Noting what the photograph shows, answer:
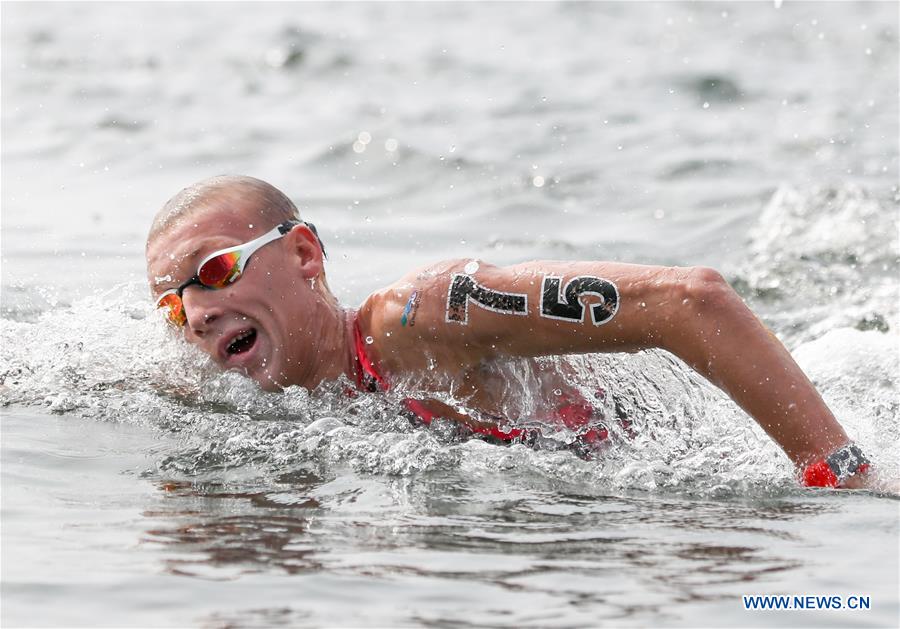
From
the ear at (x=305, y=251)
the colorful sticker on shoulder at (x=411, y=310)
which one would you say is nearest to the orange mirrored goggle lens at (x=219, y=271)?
the ear at (x=305, y=251)

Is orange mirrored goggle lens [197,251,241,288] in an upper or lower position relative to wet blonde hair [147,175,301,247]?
lower

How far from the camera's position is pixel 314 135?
14133 millimetres

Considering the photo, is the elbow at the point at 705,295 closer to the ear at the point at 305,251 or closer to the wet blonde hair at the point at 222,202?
the ear at the point at 305,251

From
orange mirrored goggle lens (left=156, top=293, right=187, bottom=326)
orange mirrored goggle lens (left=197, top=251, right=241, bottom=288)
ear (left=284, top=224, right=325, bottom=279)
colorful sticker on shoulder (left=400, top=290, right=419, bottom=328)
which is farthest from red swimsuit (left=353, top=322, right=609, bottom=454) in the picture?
orange mirrored goggle lens (left=156, top=293, right=187, bottom=326)

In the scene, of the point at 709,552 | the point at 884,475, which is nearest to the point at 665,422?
the point at 884,475

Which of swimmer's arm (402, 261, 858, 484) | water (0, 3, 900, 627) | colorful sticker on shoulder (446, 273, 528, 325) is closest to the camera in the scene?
water (0, 3, 900, 627)

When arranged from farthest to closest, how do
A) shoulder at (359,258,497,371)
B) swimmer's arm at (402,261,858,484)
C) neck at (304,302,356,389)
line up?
neck at (304,302,356,389) → shoulder at (359,258,497,371) → swimmer's arm at (402,261,858,484)

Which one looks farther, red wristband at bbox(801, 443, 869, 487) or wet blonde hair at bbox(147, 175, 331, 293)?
wet blonde hair at bbox(147, 175, 331, 293)

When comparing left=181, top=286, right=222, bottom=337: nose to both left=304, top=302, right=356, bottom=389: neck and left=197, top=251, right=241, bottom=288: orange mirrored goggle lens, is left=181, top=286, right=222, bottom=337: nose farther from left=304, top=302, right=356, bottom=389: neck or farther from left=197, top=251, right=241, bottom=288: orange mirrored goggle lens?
left=304, top=302, right=356, bottom=389: neck

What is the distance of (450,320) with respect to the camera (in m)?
5.12

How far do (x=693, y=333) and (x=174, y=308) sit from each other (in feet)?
7.12

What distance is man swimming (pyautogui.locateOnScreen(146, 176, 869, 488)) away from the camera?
480 cm

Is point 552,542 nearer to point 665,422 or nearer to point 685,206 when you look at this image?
point 665,422

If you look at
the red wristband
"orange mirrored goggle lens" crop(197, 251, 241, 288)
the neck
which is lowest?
the red wristband
